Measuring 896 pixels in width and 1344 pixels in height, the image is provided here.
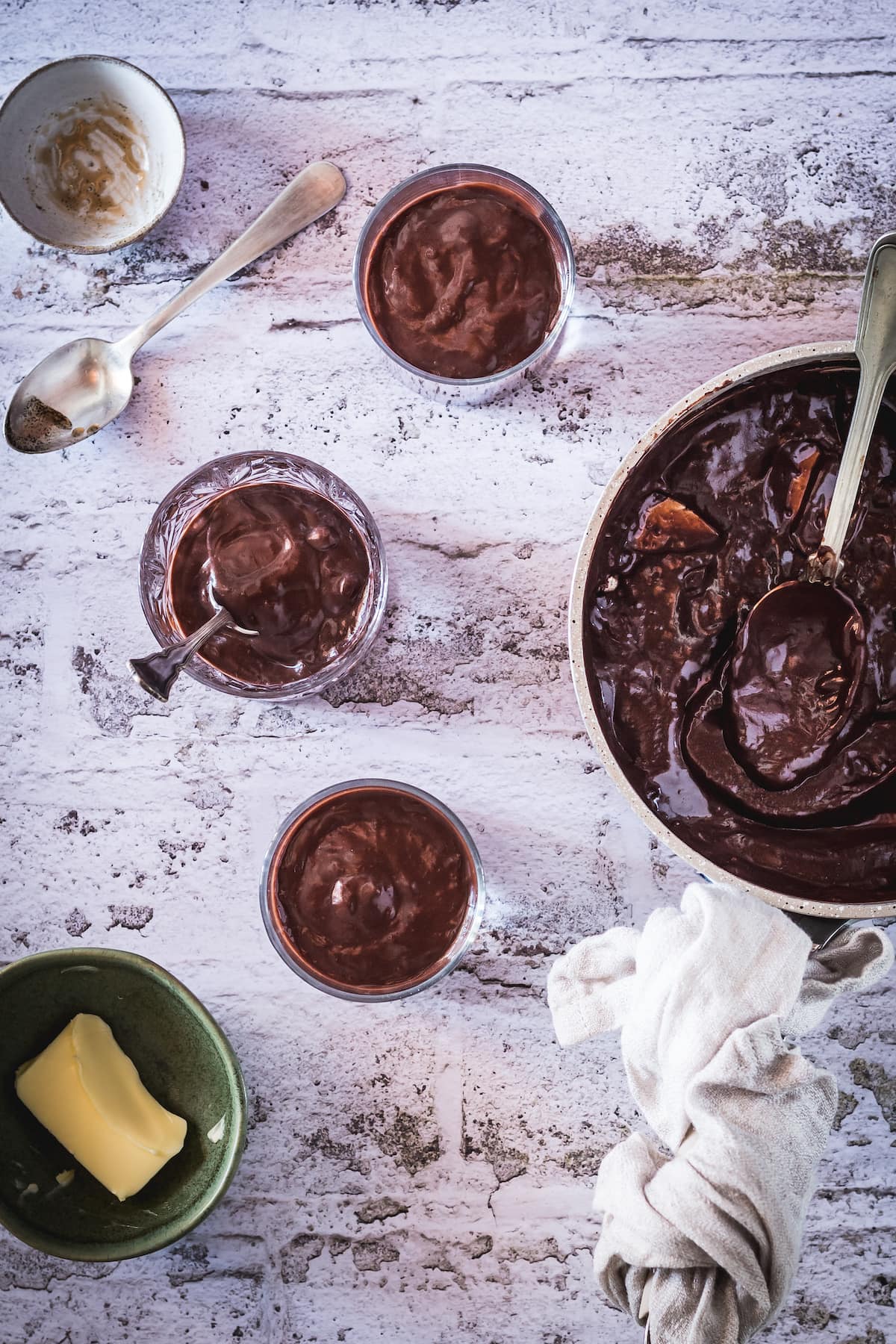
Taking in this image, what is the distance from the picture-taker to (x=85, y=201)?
63.9 inches

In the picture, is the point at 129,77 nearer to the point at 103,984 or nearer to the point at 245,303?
the point at 245,303

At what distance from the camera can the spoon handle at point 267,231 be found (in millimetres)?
1540

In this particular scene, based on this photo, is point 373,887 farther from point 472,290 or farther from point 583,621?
point 472,290

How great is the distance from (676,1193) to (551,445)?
1052 mm

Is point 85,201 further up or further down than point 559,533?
further up

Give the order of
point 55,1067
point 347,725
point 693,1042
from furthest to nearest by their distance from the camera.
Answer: point 347,725 → point 55,1067 → point 693,1042

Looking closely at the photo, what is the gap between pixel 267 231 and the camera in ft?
5.08

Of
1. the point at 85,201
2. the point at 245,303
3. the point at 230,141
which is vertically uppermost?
the point at 230,141

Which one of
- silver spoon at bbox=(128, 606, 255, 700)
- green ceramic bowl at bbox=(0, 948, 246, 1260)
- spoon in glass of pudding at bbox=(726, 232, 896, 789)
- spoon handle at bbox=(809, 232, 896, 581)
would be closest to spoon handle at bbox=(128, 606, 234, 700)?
silver spoon at bbox=(128, 606, 255, 700)

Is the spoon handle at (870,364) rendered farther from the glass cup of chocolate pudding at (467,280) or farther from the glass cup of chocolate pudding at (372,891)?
the glass cup of chocolate pudding at (372,891)

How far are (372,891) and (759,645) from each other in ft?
2.06

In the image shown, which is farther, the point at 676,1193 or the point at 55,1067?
the point at 55,1067

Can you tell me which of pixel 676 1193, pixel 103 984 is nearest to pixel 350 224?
pixel 103 984

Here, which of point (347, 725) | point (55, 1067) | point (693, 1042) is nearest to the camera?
point (693, 1042)
